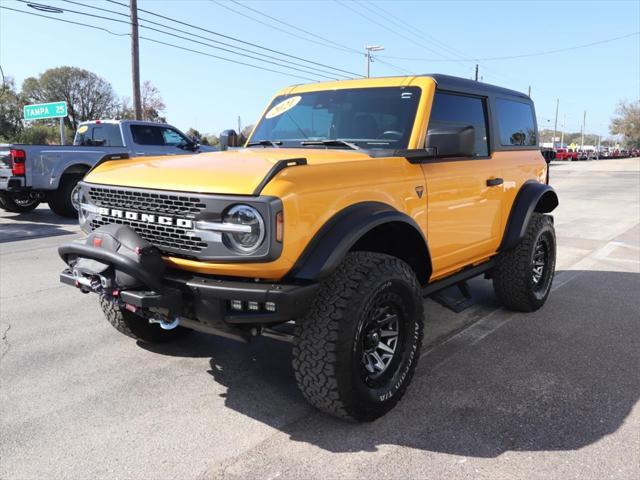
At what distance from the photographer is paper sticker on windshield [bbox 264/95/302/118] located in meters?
4.29

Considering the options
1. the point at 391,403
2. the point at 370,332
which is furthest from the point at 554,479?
the point at 370,332

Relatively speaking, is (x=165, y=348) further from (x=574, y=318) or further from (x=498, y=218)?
(x=574, y=318)

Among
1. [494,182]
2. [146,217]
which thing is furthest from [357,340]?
[494,182]

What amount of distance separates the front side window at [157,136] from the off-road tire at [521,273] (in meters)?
9.22

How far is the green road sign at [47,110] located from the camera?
59.3 ft

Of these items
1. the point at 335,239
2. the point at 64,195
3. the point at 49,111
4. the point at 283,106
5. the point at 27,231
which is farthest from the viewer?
the point at 49,111

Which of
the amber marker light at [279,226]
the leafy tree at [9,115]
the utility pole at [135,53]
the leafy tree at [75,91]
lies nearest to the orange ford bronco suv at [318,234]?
the amber marker light at [279,226]

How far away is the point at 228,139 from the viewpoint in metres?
4.75

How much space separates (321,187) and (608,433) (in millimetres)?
2007

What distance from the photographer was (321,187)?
2699 millimetres

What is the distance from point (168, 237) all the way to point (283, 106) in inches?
77.8

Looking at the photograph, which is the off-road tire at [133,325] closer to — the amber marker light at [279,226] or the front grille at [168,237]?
the front grille at [168,237]

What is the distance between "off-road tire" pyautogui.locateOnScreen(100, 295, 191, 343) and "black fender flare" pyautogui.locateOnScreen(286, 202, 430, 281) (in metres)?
1.71

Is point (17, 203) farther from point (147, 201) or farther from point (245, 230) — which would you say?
point (245, 230)
